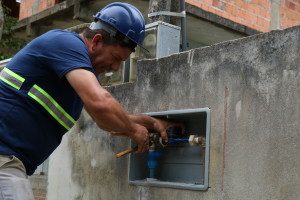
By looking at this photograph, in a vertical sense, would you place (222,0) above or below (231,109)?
above

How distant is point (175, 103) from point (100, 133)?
1.01 meters

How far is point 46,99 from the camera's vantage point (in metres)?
3.17

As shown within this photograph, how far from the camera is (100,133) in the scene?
193 inches

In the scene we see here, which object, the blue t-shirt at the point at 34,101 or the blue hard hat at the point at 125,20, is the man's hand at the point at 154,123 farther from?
the blue t-shirt at the point at 34,101

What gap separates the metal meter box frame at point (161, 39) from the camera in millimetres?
4711

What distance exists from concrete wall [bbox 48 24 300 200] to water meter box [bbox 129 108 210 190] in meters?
0.06

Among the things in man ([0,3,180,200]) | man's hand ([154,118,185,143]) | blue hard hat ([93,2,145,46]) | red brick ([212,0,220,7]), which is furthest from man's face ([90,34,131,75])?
red brick ([212,0,220,7])

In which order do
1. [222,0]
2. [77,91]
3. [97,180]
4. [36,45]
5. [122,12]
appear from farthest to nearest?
[222,0], [97,180], [122,12], [36,45], [77,91]

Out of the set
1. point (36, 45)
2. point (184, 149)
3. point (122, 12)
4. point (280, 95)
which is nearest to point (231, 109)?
point (280, 95)

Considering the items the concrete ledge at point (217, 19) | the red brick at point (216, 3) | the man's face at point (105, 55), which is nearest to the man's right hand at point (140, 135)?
the man's face at point (105, 55)

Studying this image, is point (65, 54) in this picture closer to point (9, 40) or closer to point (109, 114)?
point (109, 114)

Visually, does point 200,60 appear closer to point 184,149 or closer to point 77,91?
point 184,149

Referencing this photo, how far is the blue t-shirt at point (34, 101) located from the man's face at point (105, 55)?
0.56 feet

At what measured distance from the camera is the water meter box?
3913mm
